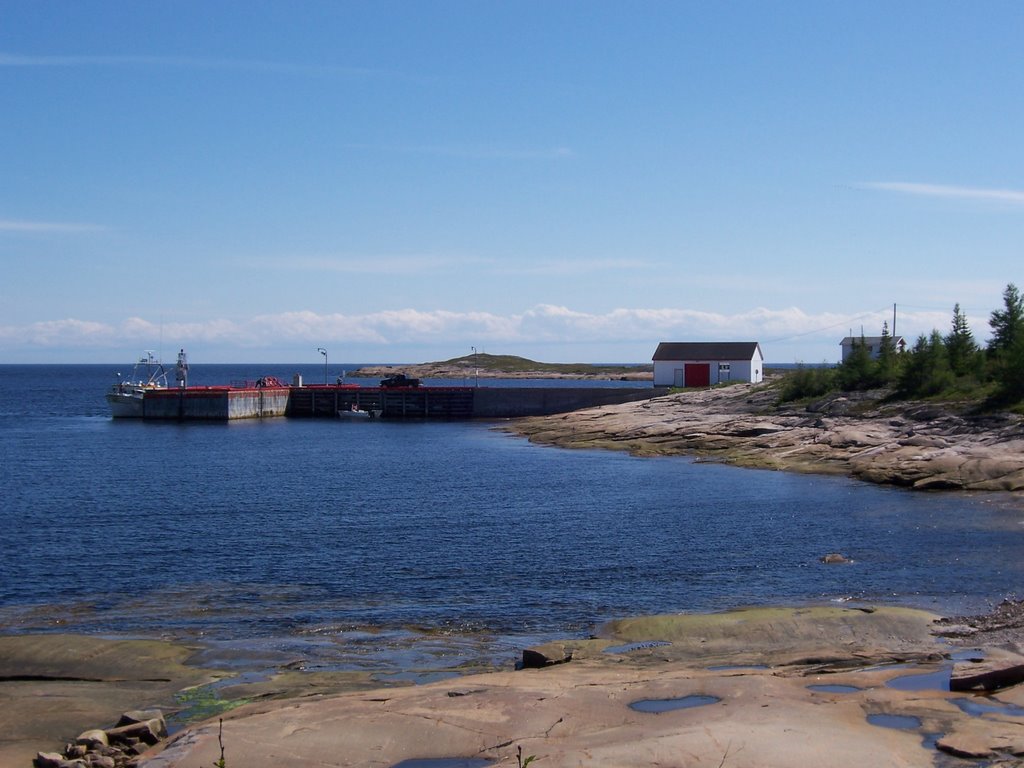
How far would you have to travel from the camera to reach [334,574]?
1325 inches

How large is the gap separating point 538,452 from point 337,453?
1484cm

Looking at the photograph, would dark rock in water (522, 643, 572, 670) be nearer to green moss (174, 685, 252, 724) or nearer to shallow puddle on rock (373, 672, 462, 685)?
shallow puddle on rock (373, 672, 462, 685)

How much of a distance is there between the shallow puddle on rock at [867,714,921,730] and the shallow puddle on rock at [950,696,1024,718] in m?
1.02

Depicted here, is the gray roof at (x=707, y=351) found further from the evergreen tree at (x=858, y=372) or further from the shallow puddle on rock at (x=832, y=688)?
the shallow puddle on rock at (x=832, y=688)

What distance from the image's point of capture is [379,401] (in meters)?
118

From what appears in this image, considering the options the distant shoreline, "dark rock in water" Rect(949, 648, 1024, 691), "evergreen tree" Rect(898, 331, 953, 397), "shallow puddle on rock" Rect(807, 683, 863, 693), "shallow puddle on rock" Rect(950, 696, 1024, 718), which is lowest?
"shallow puddle on rock" Rect(807, 683, 863, 693)

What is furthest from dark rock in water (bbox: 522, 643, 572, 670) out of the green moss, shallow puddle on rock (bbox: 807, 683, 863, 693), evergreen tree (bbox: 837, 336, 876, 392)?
evergreen tree (bbox: 837, 336, 876, 392)

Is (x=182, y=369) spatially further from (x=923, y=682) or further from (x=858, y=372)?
(x=923, y=682)

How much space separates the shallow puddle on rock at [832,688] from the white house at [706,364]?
295ft

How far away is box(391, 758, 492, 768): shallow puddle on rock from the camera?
16781 mm

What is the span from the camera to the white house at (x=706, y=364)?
110 m

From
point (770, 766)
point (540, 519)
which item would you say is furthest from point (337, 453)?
point (770, 766)

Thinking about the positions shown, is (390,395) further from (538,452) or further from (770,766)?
(770,766)

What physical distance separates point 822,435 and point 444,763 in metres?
53.9
